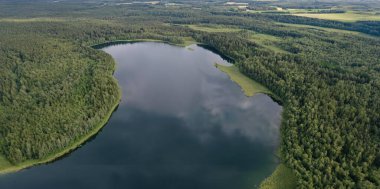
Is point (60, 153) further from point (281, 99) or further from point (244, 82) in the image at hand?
point (244, 82)

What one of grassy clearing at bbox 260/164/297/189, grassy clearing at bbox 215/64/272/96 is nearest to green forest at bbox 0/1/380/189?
grassy clearing at bbox 260/164/297/189

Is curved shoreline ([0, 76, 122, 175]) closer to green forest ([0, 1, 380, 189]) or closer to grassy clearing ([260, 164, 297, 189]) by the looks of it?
green forest ([0, 1, 380, 189])

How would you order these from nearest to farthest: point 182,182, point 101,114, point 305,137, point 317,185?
point 317,185
point 182,182
point 305,137
point 101,114

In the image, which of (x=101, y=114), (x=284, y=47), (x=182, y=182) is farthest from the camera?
(x=284, y=47)

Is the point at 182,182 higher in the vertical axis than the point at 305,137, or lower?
lower

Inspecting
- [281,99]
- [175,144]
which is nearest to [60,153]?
[175,144]

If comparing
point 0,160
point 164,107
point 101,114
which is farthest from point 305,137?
point 0,160

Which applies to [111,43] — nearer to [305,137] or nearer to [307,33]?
[307,33]
